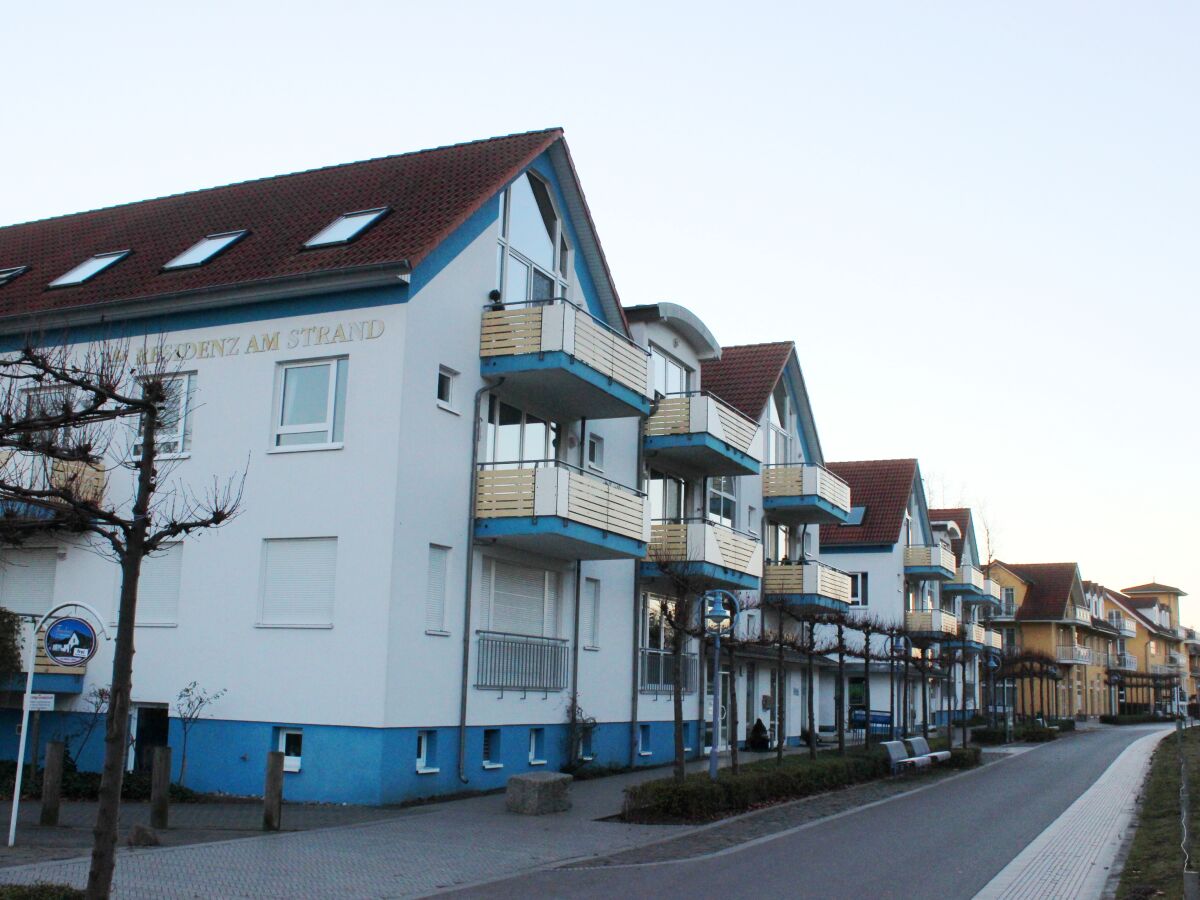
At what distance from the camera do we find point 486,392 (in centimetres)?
2142

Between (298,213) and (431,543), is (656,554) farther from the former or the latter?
(298,213)

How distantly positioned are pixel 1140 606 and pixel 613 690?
114 metres

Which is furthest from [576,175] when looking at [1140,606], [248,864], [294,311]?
[1140,606]

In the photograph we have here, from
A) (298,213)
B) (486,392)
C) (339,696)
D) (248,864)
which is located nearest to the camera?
(248,864)

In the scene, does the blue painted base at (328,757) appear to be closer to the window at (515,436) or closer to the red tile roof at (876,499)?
the window at (515,436)

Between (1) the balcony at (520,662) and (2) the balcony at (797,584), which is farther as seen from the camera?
(2) the balcony at (797,584)

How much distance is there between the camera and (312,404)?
19.8 metres

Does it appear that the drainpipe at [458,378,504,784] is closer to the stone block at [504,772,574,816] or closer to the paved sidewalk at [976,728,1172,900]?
the stone block at [504,772,574,816]

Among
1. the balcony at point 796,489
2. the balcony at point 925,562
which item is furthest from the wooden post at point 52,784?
the balcony at point 925,562

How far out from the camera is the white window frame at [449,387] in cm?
2028

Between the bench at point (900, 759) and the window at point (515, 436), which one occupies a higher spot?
the window at point (515, 436)

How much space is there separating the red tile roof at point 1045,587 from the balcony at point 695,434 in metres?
59.5

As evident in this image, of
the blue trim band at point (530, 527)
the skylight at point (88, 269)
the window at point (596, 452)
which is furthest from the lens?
the window at point (596, 452)

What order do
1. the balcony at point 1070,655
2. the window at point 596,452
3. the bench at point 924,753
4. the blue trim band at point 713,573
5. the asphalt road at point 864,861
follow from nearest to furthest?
the asphalt road at point 864,861 < the window at point 596,452 < the blue trim band at point 713,573 < the bench at point 924,753 < the balcony at point 1070,655
